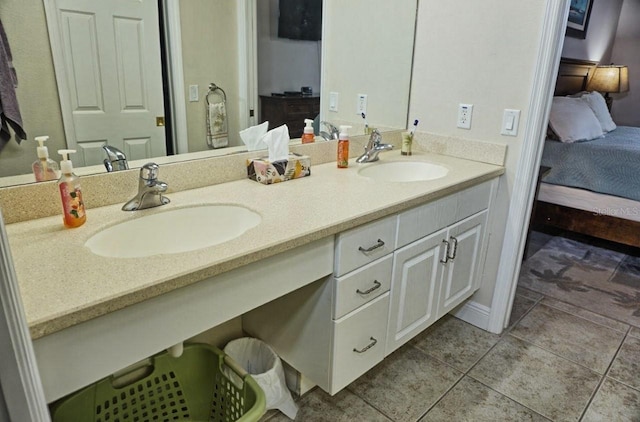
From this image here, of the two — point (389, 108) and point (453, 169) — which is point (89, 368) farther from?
point (389, 108)

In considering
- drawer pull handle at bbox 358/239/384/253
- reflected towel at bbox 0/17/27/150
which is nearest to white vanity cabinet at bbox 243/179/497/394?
drawer pull handle at bbox 358/239/384/253

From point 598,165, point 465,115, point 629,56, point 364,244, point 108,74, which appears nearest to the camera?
point 108,74

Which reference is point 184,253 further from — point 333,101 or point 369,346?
point 333,101

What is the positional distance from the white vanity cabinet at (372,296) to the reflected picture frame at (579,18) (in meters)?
3.49

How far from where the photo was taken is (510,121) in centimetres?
194

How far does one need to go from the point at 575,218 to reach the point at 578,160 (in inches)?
18.1

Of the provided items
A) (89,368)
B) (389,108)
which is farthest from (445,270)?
(89,368)

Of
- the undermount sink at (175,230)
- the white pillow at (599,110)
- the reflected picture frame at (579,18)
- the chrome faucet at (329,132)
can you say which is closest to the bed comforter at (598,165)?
the white pillow at (599,110)

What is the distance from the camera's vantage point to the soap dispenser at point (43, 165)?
1.20 metres

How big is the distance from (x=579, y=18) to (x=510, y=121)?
11.6 ft

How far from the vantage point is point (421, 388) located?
1.78m

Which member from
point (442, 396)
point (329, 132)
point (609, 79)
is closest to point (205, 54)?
point (329, 132)

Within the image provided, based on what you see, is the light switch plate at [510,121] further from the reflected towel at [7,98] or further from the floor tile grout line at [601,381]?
the reflected towel at [7,98]

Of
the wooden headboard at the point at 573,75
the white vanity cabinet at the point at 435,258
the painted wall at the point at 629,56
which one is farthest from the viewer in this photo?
the painted wall at the point at 629,56
